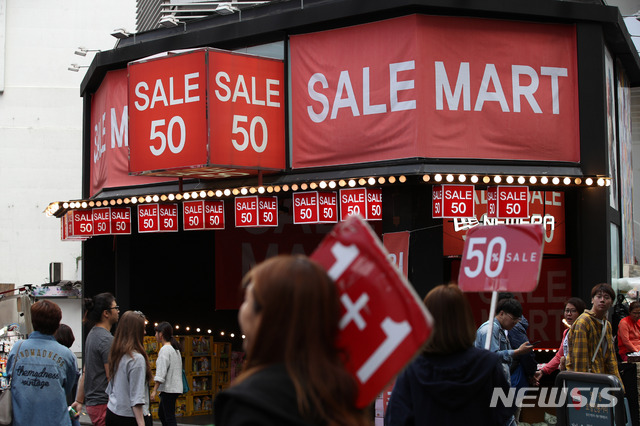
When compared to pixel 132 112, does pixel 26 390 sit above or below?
below

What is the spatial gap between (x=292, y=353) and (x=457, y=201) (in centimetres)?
1021

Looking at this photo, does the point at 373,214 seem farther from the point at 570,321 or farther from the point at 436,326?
the point at 436,326

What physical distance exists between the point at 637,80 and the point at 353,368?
17.3 m

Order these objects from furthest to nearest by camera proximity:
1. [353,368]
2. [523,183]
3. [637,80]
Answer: [637,80], [523,183], [353,368]

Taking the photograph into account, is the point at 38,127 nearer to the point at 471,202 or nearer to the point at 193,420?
the point at 193,420

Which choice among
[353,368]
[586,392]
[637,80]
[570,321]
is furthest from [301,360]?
[637,80]

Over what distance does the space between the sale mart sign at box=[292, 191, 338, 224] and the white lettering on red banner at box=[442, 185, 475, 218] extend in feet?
5.78

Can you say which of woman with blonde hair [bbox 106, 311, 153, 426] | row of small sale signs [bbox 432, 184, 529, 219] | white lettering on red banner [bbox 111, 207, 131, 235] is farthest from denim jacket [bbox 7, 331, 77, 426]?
white lettering on red banner [bbox 111, 207, 131, 235]

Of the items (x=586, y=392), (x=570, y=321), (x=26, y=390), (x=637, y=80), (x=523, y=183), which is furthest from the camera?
(x=637, y=80)

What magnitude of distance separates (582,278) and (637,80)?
6893mm

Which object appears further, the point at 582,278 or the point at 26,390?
the point at 582,278

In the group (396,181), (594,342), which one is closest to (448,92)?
(396,181)

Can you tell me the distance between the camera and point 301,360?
2572mm

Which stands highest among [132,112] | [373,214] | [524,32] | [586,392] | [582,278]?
[524,32]
